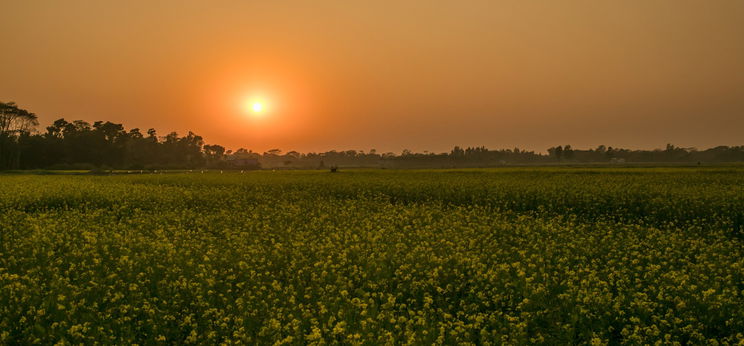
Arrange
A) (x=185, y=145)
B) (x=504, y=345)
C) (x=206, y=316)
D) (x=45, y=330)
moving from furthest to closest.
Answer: (x=185, y=145) → (x=206, y=316) → (x=45, y=330) → (x=504, y=345)

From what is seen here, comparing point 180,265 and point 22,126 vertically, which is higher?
point 22,126

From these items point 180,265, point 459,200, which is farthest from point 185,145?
point 180,265

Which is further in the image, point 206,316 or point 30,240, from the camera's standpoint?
point 30,240

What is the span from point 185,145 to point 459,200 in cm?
14314

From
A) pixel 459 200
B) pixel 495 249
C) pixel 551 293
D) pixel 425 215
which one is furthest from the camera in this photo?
pixel 459 200

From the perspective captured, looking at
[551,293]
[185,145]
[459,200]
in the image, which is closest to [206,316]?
[551,293]

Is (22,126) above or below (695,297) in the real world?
above

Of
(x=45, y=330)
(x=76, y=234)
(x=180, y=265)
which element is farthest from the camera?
(x=76, y=234)

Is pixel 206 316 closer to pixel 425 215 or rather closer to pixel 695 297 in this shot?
pixel 695 297

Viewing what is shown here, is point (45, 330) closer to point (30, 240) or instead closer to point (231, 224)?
point (30, 240)

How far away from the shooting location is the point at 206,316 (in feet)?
27.2

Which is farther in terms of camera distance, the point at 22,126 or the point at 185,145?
the point at 185,145

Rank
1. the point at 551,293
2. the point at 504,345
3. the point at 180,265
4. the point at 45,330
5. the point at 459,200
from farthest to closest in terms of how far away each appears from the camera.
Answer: the point at 459,200 → the point at 180,265 → the point at 551,293 → the point at 45,330 → the point at 504,345

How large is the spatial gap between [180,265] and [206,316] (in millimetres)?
3172
